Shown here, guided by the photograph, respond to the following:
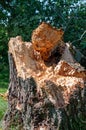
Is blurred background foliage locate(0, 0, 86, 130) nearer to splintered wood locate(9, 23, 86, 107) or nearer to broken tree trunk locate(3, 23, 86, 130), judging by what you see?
splintered wood locate(9, 23, 86, 107)

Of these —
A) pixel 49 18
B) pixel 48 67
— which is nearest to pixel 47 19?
pixel 49 18

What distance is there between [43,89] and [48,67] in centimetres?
105

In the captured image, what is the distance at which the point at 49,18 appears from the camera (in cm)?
1537

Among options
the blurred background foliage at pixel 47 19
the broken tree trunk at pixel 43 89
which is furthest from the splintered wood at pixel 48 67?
the blurred background foliage at pixel 47 19

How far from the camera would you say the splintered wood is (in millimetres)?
5086

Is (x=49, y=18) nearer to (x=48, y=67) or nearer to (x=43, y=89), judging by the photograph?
(x=48, y=67)

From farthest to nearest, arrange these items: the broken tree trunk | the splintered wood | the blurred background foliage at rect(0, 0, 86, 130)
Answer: the blurred background foliage at rect(0, 0, 86, 130) → the splintered wood → the broken tree trunk

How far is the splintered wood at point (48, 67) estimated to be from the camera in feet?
16.7

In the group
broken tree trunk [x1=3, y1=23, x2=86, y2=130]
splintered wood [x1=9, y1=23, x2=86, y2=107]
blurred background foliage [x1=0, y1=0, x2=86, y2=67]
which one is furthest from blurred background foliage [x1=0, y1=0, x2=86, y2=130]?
broken tree trunk [x1=3, y1=23, x2=86, y2=130]

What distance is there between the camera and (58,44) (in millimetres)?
6887

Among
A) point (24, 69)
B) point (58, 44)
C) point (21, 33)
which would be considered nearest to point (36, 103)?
point (24, 69)

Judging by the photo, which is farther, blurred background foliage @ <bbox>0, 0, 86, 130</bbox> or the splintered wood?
blurred background foliage @ <bbox>0, 0, 86, 130</bbox>

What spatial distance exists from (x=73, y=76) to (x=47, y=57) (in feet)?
3.13

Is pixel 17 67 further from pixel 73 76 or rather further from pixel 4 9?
pixel 4 9
